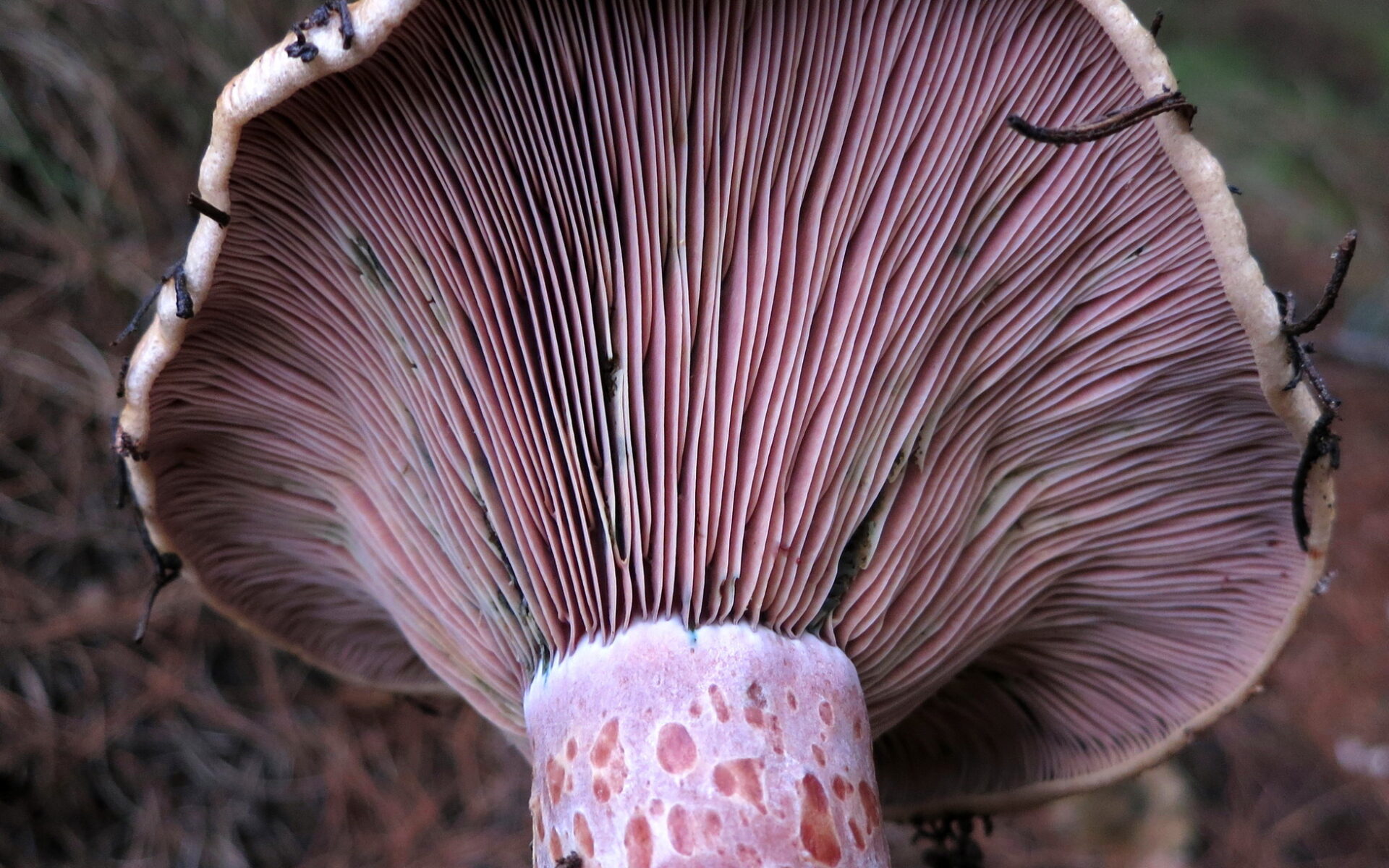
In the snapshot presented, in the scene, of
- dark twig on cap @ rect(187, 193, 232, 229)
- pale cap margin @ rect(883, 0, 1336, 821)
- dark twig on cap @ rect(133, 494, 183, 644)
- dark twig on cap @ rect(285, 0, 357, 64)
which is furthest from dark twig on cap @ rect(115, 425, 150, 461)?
pale cap margin @ rect(883, 0, 1336, 821)

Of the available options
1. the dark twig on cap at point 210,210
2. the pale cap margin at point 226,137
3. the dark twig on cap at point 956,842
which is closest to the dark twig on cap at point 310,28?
the pale cap margin at point 226,137

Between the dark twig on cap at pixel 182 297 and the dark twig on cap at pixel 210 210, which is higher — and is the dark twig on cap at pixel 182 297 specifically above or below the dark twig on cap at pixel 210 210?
below

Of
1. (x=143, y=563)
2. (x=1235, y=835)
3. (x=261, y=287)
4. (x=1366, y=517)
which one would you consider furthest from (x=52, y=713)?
(x=1366, y=517)

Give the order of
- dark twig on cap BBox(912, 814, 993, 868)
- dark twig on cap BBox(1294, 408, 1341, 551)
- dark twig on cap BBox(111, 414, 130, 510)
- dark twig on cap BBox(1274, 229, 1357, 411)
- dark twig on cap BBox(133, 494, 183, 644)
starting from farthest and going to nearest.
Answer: dark twig on cap BBox(912, 814, 993, 868), dark twig on cap BBox(133, 494, 183, 644), dark twig on cap BBox(111, 414, 130, 510), dark twig on cap BBox(1294, 408, 1341, 551), dark twig on cap BBox(1274, 229, 1357, 411)

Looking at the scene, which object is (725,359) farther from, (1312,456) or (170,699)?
(170,699)

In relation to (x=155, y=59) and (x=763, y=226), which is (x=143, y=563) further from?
(x=763, y=226)

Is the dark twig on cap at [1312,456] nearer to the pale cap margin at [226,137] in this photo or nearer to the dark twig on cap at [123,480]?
the pale cap margin at [226,137]

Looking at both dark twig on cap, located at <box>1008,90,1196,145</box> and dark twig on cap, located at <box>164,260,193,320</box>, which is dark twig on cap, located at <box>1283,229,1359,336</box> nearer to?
dark twig on cap, located at <box>1008,90,1196,145</box>
